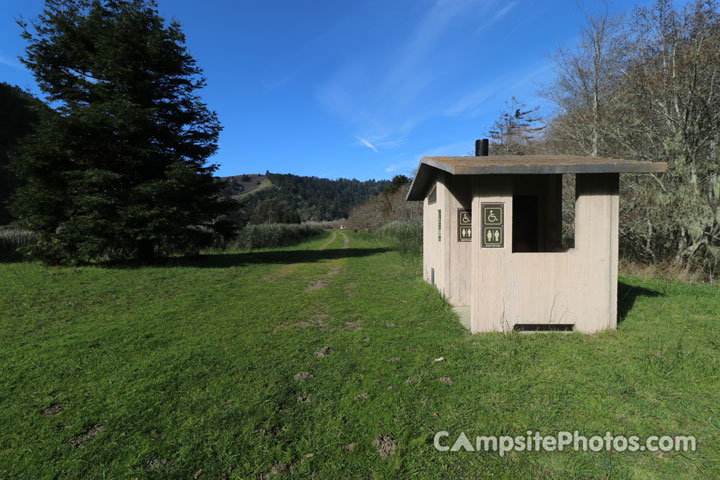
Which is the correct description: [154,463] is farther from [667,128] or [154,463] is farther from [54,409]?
[667,128]

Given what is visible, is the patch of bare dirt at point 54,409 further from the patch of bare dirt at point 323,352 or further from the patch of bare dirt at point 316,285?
the patch of bare dirt at point 316,285

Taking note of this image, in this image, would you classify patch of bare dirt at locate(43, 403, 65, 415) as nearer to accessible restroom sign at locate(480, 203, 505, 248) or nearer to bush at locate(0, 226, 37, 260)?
accessible restroom sign at locate(480, 203, 505, 248)

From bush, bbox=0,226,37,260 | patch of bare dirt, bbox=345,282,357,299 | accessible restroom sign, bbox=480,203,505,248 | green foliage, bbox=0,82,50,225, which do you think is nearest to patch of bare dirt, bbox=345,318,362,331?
patch of bare dirt, bbox=345,282,357,299

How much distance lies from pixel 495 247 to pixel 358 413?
3219 mm

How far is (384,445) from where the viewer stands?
7.97 feet

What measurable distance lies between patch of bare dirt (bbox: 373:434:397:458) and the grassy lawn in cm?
5

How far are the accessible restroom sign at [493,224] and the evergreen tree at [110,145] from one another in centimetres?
1205

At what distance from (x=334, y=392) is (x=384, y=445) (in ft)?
2.96

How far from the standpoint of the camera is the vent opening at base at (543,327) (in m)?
4.66

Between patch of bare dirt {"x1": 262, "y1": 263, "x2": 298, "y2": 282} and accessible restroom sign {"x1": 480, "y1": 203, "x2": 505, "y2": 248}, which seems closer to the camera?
accessible restroom sign {"x1": 480, "y1": 203, "x2": 505, "y2": 248}

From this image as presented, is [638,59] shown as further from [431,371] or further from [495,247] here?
[431,371]

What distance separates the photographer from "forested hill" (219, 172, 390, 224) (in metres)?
129

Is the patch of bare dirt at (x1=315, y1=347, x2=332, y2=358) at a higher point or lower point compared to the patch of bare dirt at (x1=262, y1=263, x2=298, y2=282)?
lower

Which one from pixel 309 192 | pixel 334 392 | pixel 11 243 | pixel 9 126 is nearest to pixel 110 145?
pixel 11 243
